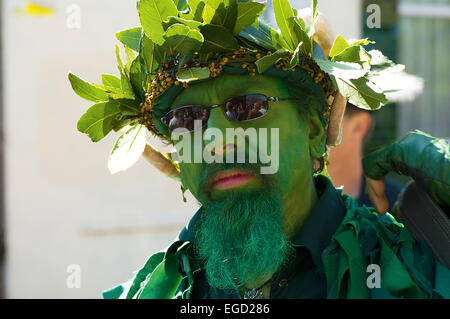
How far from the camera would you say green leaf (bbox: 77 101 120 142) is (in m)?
2.39

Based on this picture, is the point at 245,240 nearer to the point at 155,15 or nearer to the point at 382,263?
the point at 382,263

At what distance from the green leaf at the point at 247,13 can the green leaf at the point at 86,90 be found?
63 cm

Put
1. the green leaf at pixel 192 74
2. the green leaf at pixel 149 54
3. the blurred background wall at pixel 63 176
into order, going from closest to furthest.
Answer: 1. the green leaf at pixel 192 74
2. the green leaf at pixel 149 54
3. the blurred background wall at pixel 63 176

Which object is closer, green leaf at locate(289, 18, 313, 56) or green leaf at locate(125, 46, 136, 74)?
green leaf at locate(289, 18, 313, 56)

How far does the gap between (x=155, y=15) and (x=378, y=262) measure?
3.66 feet

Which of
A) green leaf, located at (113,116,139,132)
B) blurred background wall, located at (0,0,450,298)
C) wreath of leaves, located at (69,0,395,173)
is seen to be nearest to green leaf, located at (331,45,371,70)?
wreath of leaves, located at (69,0,395,173)

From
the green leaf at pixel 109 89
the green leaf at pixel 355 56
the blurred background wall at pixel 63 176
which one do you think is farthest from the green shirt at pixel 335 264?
the blurred background wall at pixel 63 176

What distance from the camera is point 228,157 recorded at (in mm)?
2113

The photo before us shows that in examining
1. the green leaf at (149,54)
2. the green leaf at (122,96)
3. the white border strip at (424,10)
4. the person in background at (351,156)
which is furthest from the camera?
the white border strip at (424,10)

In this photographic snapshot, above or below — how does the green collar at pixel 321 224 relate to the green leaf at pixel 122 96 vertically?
below

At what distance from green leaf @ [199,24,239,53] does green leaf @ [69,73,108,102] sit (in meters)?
0.49

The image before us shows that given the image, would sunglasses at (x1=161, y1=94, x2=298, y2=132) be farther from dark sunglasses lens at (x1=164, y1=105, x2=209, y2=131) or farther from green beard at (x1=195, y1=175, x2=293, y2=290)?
green beard at (x1=195, y1=175, x2=293, y2=290)

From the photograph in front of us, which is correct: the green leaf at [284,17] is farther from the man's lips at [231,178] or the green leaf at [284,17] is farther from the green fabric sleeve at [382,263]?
the green fabric sleeve at [382,263]

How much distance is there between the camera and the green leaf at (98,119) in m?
2.39
